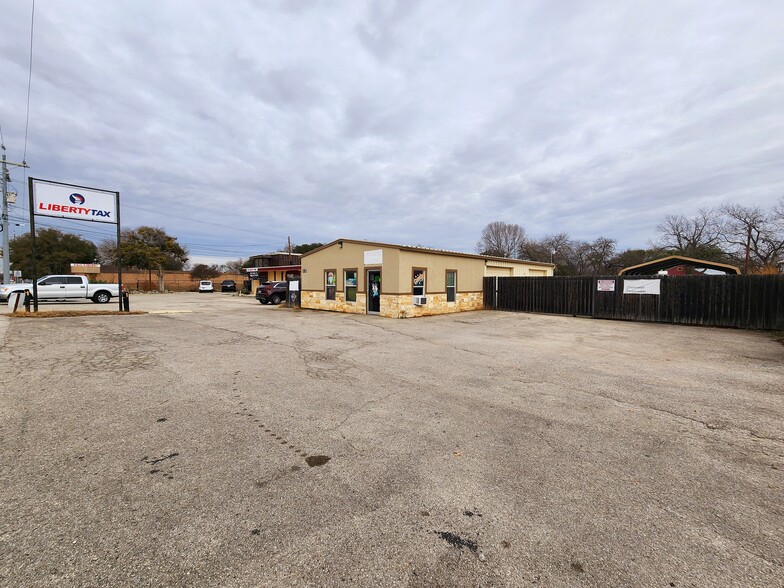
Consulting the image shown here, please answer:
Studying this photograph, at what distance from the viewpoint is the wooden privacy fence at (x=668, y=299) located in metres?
12.4

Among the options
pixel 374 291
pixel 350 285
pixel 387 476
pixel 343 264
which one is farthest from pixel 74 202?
pixel 387 476

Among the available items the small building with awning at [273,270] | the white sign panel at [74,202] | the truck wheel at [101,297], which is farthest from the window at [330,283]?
the small building with awning at [273,270]

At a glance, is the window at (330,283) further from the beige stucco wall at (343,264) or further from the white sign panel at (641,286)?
the white sign panel at (641,286)

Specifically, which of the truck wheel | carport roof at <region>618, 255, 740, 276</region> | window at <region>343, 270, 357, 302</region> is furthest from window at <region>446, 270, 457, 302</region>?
the truck wheel

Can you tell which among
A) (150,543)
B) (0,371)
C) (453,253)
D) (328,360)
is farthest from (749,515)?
(453,253)

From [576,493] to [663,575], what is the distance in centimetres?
76

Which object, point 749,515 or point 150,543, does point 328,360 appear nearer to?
point 150,543

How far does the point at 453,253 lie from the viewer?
59.8 feet

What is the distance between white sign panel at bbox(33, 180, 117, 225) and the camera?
48.3 ft

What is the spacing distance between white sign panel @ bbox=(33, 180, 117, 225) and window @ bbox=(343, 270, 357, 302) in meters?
11.1

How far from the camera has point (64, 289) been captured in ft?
65.5

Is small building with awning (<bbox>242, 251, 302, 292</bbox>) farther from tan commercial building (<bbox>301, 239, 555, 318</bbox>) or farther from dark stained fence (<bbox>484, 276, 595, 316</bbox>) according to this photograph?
dark stained fence (<bbox>484, 276, 595, 316</bbox>)

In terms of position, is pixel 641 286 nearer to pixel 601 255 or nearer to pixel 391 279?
pixel 391 279

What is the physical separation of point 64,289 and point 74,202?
7284mm
